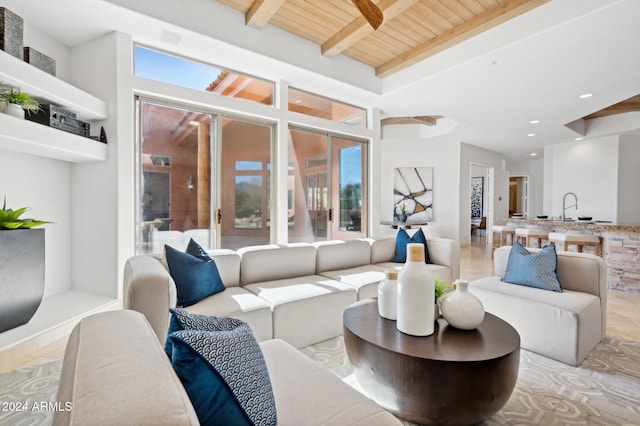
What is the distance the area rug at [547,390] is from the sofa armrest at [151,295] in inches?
26.6

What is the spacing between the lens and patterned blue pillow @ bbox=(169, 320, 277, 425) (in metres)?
0.81

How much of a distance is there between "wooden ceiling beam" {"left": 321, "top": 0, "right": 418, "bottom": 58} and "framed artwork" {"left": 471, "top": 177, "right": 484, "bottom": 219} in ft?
29.8

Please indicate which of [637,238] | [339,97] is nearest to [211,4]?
[339,97]

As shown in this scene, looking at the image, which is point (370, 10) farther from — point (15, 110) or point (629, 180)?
point (629, 180)

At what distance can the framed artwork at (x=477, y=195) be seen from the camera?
Answer: 11.6 m

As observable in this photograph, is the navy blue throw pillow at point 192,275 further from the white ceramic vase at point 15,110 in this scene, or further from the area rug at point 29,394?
the white ceramic vase at point 15,110

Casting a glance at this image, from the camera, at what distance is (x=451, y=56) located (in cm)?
409

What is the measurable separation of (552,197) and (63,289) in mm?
10131

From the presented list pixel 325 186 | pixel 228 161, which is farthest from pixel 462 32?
pixel 228 161

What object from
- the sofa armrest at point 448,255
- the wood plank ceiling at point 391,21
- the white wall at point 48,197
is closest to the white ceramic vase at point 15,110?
the white wall at point 48,197

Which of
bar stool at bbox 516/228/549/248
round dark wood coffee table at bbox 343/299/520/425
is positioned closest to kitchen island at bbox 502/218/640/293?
bar stool at bbox 516/228/549/248

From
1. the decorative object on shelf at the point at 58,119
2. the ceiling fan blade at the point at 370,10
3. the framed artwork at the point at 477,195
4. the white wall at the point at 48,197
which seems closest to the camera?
the ceiling fan blade at the point at 370,10

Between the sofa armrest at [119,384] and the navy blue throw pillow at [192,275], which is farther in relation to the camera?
the navy blue throw pillow at [192,275]

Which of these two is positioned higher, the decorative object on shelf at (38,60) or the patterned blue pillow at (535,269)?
the decorative object on shelf at (38,60)
